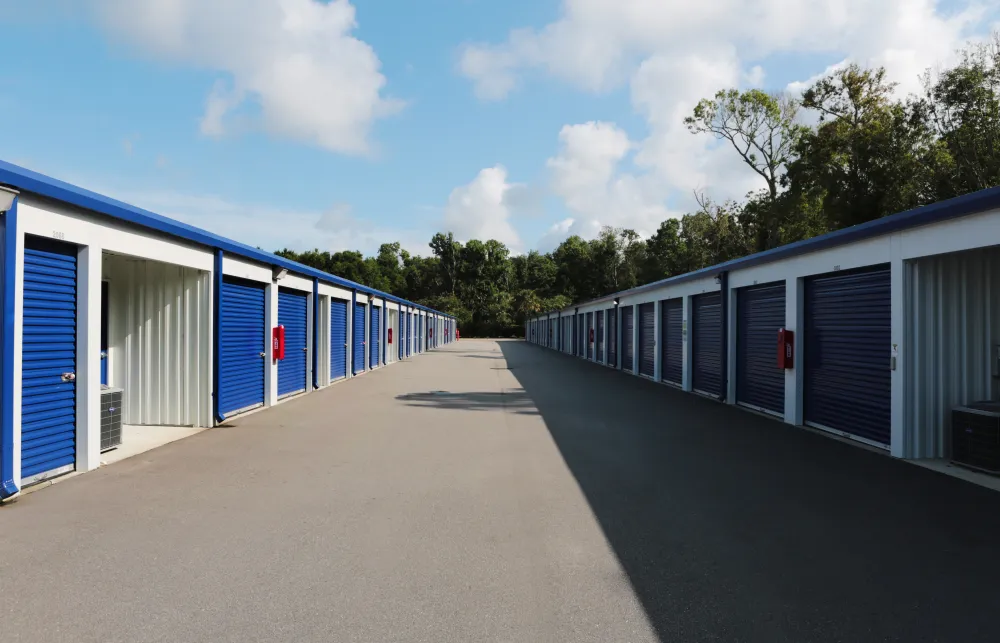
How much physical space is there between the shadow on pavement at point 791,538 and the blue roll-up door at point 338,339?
1055 centimetres

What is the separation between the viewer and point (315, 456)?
781 cm

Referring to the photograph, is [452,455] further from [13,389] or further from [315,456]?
[13,389]

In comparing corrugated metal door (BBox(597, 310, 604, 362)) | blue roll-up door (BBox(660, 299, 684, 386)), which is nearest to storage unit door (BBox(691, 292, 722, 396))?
blue roll-up door (BBox(660, 299, 684, 386))

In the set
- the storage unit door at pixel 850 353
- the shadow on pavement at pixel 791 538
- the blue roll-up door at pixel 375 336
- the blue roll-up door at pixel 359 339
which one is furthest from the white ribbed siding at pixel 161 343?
the blue roll-up door at pixel 375 336

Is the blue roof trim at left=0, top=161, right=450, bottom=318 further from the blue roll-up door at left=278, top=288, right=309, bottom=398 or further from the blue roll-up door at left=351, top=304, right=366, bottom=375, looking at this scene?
the blue roll-up door at left=351, top=304, right=366, bottom=375

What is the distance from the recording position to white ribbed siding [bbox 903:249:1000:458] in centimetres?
781

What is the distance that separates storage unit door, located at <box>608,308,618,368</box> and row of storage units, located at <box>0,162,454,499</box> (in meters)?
11.5

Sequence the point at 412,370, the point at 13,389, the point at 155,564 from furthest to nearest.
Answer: the point at 412,370, the point at 13,389, the point at 155,564

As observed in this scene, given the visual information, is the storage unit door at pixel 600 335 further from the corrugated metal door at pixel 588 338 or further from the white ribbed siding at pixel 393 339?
the white ribbed siding at pixel 393 339

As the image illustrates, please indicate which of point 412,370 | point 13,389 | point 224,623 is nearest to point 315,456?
point 13,389

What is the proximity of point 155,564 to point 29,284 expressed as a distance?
361cm

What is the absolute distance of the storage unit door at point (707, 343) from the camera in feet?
48.5

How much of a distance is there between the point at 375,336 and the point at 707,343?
13414 millimetres

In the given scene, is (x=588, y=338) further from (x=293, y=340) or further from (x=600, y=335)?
(x=293, y=340)
